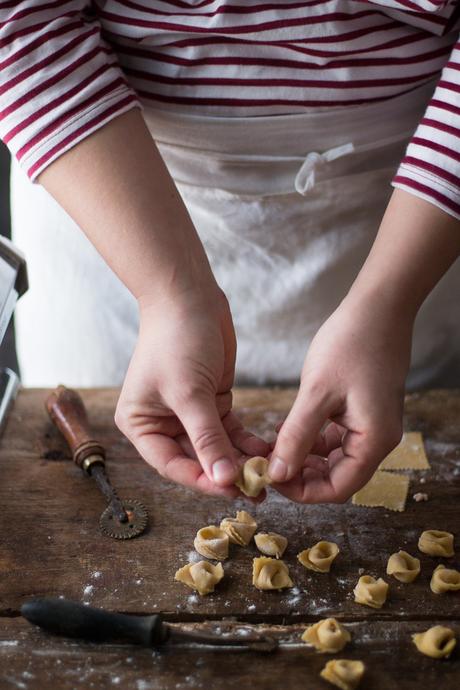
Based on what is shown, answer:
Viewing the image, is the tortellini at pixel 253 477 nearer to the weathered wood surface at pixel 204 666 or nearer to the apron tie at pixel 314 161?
the weathered wood surface at pixel 204 666

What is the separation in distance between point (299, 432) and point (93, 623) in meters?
0.25

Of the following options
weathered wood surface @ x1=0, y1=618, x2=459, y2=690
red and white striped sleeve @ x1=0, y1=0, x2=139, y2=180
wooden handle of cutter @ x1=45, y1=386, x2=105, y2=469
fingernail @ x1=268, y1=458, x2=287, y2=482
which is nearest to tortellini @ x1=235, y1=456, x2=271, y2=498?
fingernail @ x1=268, y1=458, x2=287, y2=482

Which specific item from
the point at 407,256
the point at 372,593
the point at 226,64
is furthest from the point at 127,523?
the point at 226,64

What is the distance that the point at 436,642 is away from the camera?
72cm

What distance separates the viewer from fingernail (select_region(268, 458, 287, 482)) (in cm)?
76

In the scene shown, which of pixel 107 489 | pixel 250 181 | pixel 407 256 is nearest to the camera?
pixel 407 256

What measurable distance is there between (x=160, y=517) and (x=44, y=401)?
281mm

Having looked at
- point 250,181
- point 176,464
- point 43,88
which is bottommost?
point 176,464

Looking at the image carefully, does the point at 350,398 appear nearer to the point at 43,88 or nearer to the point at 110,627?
the point at 110,627

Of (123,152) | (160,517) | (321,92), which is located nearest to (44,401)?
(160,517)

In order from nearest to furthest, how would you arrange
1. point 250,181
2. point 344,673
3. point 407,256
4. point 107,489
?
point 344,673, point 407,256, point 107,489, point 250,181

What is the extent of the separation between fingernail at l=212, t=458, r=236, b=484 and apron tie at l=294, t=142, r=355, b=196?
420 mm

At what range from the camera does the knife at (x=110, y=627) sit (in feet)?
2.34

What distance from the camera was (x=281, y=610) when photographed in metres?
0.77
